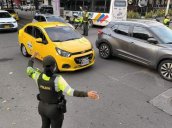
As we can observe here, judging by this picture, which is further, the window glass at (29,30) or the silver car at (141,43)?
the window glass at (29,30)

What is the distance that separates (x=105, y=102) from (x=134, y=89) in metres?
1.30

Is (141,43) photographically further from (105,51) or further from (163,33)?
(105,51)

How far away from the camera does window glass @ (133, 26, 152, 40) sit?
321 inches

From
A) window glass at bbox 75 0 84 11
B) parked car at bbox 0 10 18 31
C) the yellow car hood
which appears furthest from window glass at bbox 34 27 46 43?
window glass at bbox 75 0 84 11

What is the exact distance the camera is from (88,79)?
7.55m

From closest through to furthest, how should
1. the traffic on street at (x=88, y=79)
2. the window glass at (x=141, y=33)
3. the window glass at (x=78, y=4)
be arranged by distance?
the traffic on street at (x=88, y=79), the window glass at (x=141, y=33), the window glass at (x=78, y=4)

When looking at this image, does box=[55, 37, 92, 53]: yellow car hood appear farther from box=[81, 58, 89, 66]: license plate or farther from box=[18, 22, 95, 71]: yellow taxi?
box=[81, 58, 89, 66]: license plate

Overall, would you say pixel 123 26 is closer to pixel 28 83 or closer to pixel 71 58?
pixel 71 58

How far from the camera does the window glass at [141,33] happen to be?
26.7 feet

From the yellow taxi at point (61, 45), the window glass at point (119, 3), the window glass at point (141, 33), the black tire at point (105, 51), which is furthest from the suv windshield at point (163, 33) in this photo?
the window glass at point (119, 3)

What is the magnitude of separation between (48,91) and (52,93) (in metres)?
0.07

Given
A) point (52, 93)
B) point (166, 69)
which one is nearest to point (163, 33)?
point (166, 69)

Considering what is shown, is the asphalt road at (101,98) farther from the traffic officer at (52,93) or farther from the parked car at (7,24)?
the parked car at (7,24)

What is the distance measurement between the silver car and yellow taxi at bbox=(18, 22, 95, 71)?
131 cm
